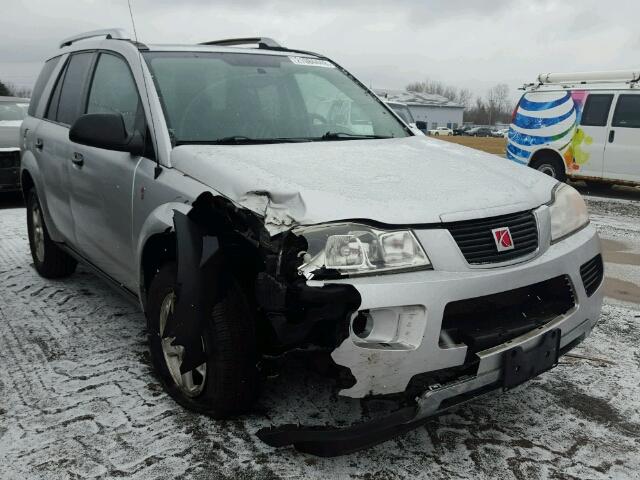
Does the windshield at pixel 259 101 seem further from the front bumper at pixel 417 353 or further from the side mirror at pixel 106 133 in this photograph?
the front bumper at pixel 417 353

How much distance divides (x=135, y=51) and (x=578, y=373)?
3040 mm

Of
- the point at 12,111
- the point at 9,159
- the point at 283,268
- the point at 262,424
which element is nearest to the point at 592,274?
the point at 283,268

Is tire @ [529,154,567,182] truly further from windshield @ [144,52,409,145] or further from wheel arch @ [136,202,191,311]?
wheel arch @ [136,202,191,311]

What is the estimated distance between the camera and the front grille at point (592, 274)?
9.09ft

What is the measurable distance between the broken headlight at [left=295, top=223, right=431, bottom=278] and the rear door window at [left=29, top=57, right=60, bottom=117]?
11.6 feet

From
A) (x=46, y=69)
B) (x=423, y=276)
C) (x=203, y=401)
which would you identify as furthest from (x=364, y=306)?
(x=46, y=69)

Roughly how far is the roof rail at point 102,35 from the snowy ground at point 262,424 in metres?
1.86

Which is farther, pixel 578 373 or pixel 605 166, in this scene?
pixel 605 166

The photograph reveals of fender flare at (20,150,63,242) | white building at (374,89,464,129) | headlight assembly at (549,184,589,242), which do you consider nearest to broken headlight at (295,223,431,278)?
headlight assembly at (549,184,589,242)

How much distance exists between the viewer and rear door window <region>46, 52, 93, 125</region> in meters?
4.14

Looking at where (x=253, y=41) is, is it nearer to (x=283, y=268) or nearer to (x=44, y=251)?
(x=44, y=251)

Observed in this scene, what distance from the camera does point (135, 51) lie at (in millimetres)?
3410

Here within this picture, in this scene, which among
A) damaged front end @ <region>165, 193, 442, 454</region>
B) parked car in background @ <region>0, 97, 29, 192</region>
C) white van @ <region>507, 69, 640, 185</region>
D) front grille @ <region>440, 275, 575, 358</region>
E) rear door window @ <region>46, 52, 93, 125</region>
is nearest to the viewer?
damaged front end @ <region>165, 193, 442, 454</region>

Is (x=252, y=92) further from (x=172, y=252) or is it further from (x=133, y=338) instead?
(x=133, y=338)
